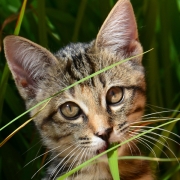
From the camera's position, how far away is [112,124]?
930mm

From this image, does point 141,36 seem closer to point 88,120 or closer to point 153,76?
point 153,76

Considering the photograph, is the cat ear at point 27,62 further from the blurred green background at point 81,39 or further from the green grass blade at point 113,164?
the green grass blade at point 113,164

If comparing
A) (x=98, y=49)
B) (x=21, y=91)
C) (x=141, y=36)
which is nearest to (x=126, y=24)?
(x=98, y=49)

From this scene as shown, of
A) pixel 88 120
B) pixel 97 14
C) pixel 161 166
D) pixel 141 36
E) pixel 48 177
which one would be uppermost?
pixel 97 14

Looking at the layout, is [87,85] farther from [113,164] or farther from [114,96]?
[113,164]

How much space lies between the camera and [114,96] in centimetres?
99

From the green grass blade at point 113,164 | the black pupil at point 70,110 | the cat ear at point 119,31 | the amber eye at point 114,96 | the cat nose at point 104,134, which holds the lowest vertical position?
the green grass blade at point 113,164

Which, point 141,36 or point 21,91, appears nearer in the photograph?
point 21,91

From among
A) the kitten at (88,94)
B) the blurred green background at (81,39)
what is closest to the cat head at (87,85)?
the kitten at (88,94)

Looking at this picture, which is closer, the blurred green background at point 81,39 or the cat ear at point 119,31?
the cat ear at point 119,31

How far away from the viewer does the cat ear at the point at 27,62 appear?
3.20ft

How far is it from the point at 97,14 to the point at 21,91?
1.43 feet

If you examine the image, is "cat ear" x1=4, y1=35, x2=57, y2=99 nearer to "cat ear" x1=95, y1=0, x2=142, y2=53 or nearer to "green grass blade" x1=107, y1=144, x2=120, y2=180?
"cat ear" x1=95, y1=0, x2=142, y2=53

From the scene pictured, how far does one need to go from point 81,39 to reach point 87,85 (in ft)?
1.44
